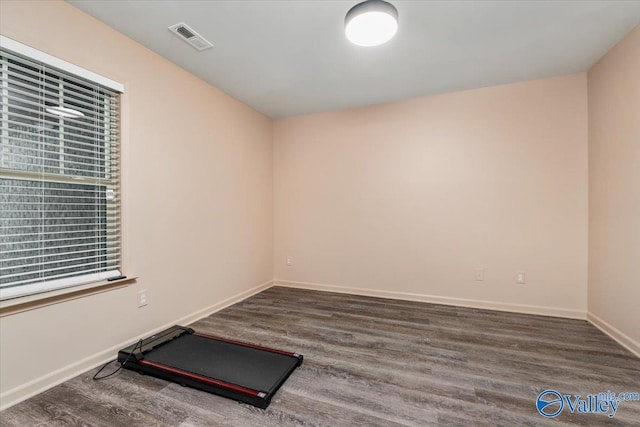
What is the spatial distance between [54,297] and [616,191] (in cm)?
444

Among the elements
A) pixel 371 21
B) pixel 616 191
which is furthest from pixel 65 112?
pixel 616 191

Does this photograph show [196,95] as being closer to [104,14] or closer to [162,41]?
[162,41]

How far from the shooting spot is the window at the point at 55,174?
5.49ft

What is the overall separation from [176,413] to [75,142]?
194 centimetres

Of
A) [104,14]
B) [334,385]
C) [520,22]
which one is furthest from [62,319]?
[520,22]

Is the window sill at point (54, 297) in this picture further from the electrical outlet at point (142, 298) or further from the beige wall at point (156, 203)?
the electrical outlet at point (142, 298)

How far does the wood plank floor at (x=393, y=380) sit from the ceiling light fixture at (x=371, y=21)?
2.42 m

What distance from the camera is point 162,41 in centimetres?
232

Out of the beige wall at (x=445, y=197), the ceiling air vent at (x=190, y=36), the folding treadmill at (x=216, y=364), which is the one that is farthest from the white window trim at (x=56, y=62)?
the beige wall at (x=445, y=197)

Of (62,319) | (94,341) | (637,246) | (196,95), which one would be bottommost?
(94,341)

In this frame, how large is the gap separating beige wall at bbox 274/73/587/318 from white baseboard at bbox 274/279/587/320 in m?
0.01

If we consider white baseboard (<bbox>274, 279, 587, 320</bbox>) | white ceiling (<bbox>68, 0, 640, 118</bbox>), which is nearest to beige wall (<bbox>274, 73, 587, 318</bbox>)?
white baseboard (<bbox>274, 279, 587, 320</bbox>)

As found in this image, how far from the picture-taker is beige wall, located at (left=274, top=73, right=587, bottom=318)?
295 cm

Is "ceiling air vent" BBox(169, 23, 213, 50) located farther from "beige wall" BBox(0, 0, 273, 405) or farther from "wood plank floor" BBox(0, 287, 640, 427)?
"wood plank floor" BBox(0, 287, 640, 427)
